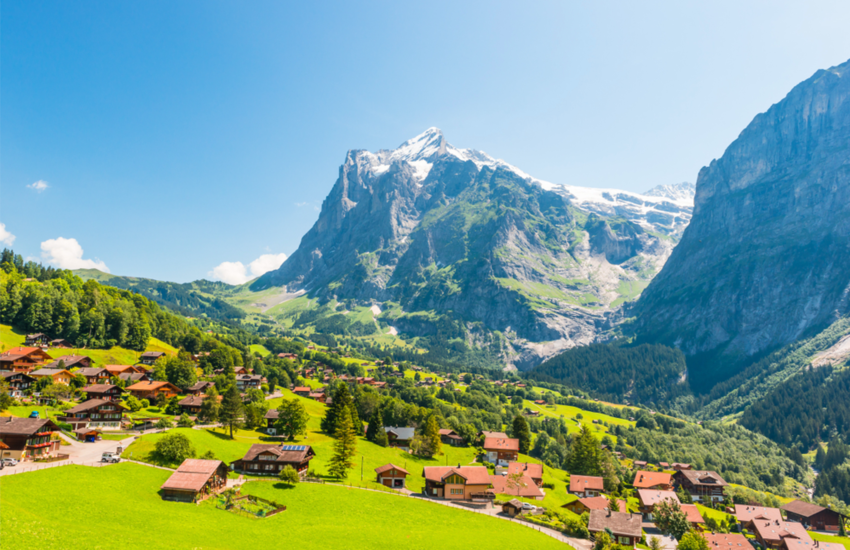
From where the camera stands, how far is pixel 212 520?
52.4 meters

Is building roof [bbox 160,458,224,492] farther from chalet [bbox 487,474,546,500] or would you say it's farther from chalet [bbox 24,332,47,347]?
chalet [bbox 24,332,47,347]

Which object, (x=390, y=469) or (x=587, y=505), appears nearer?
(x=390, y=469)

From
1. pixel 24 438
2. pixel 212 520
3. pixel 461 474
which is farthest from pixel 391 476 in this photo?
pixel 24 438

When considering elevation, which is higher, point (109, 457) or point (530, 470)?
point (109, 457)

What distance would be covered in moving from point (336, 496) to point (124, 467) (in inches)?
1155

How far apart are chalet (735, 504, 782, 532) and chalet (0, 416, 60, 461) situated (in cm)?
12849

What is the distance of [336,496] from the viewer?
6912cm

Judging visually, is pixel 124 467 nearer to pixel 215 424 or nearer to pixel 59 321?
pixel 215 424

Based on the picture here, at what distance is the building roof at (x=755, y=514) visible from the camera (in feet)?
323

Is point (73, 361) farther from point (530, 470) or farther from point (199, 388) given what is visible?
point (530, 470)

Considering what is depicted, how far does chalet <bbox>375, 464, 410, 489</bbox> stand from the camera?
8512 cm

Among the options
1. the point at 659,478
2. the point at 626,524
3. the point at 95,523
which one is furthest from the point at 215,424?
the point at 659,478

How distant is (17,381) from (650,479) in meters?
147

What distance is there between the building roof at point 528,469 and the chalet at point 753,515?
4281 centimetres
